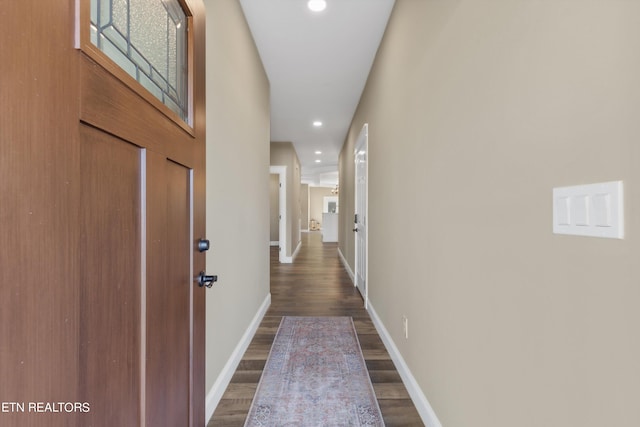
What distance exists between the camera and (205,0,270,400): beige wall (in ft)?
5.41

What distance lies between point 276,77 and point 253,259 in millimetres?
2061

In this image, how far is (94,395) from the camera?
0.61 meters

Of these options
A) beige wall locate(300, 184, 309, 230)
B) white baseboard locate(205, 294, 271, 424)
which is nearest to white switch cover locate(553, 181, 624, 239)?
white baseboard locate(205, 294, 271, 424)

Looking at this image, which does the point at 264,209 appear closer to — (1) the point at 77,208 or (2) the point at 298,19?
(2) the point at 298,19

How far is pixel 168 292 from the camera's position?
0.93 m

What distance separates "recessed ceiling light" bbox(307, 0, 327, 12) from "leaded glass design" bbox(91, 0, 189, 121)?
1381mm

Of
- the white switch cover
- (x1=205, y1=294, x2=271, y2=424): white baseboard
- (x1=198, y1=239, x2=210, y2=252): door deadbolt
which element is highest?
the white switch cover

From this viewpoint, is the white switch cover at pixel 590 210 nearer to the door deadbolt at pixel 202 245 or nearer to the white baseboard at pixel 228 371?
the door deadbolt at pixel 202 245

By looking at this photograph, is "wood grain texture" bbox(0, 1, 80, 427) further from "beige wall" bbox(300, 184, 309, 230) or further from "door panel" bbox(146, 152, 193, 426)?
"beige wall" bbox(300, 184, 309, 230)

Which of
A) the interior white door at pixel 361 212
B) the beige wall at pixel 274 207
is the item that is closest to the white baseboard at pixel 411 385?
the interior white door at pixel 361 212

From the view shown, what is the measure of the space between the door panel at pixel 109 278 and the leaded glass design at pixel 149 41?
0.81 feet

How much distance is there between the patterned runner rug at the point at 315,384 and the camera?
5.29 feet

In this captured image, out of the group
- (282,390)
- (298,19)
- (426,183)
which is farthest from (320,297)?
(298,19)

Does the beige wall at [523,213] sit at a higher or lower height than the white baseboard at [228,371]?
higher
